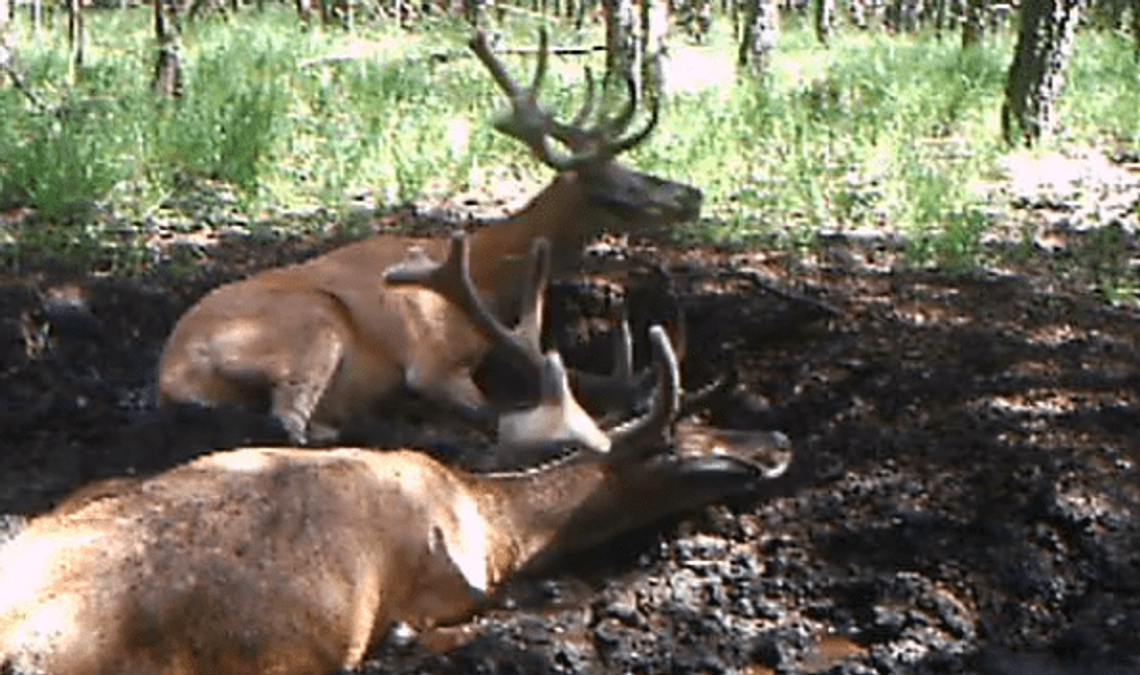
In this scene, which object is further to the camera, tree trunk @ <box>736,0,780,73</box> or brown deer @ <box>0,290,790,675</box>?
tree trunk @ <box>736,0,780,73</box>

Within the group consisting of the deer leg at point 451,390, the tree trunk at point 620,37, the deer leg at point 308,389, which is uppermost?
the tree trunk at point 620,37

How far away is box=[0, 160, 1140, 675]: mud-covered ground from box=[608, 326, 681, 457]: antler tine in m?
0.31

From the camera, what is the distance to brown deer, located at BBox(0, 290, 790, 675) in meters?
3.99

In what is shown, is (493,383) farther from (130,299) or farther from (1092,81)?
(1092,81)

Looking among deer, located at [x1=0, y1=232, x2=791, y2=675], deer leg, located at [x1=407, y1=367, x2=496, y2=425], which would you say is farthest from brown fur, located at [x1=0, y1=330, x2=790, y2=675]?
deer leg, located at [x1=407, y1=367, x2=496, y2=425]

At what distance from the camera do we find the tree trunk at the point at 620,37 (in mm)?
11711

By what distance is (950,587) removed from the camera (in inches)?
195

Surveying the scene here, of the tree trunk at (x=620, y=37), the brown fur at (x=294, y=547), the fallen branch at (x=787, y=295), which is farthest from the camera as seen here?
the tree trunk at (x=620, y=37)

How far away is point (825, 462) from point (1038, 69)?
568 centimetres

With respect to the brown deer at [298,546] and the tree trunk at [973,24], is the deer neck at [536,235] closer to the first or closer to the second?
the brown deer at [298,546]

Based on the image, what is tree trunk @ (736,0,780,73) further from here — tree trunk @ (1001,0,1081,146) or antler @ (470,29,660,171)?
antler @ (470,29,660,171)

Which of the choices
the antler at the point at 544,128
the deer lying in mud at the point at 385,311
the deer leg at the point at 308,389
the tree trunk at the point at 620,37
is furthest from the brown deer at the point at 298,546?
the tree trunk at the point at 620,37

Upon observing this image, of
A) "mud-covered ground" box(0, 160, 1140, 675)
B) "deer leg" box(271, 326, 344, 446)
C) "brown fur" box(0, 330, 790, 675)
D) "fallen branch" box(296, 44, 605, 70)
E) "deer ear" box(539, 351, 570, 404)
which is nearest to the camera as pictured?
"brown fur" box(0, 330, 790, 675)

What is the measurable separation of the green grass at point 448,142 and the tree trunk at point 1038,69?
0.23 meters
